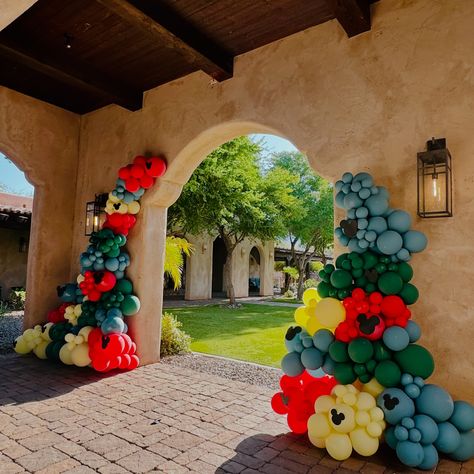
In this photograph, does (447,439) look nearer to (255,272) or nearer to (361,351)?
(361,351)

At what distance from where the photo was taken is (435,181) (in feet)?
9.90

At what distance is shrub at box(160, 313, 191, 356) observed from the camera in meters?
5.82

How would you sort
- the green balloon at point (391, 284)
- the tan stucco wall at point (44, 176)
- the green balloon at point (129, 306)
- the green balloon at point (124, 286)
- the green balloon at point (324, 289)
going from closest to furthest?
1. the green balloon at point (391, 284)
2. the green balloon at point (324, 289)
3. the green balloon at point (129, 306)
4. the green balloon at point (124, 286)
5. the tan stucco wall at point (44, 176)

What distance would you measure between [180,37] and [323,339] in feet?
10.4

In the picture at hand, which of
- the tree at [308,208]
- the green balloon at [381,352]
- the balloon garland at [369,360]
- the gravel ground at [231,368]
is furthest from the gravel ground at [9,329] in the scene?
the tree at [308,208]

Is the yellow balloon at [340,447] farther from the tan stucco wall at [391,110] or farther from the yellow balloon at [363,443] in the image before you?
the tan stucco wall at [391,110]

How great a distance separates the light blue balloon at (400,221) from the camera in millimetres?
2957

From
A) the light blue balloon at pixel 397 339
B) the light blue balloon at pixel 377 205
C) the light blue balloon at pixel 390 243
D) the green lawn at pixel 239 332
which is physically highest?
the light blue balloon at pixel 377 205

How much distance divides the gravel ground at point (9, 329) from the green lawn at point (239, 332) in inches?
121

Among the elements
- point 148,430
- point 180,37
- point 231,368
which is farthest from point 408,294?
point 180,37

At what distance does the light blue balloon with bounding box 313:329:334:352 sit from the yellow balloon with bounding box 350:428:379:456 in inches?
24.0

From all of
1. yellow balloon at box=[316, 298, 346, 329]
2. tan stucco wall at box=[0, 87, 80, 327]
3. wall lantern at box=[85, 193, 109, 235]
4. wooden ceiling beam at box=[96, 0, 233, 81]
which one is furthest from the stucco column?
yellow balloon at box=[316, 298, 346, 329]

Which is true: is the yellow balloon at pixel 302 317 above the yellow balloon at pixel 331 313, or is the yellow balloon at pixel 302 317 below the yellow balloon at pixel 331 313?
below

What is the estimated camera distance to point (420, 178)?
10.2ft
